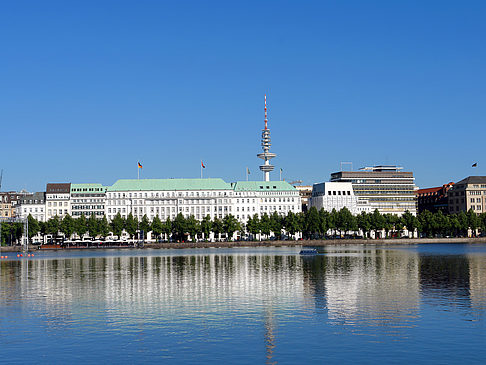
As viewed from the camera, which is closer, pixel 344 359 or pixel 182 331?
pixel 344 359

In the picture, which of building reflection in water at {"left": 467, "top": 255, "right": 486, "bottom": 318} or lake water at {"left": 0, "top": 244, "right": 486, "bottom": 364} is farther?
building reflection in water at {"left": 467, "top": 255, "right": 486, "bottom": 318}

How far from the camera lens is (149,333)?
42.4 metres

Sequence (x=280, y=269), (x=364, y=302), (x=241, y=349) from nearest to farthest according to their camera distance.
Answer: (x=241, y=349) → (x=364, y=302) → (x=280, y=269)

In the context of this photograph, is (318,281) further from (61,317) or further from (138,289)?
(61,317)

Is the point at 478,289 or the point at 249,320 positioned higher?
the point at 478,289

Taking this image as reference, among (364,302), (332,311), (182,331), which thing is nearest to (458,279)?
(364,302)

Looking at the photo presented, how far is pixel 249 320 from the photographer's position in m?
46.7

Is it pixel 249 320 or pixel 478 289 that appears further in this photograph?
pixel 478 289

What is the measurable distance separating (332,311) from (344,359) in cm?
1481

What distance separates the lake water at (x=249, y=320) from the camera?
120 feet

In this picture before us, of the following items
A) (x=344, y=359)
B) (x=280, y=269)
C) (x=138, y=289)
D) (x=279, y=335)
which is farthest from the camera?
(x=280, y=269)

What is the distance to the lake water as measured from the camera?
1443 inches

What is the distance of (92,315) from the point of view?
5031cm

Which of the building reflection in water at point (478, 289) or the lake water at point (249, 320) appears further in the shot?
the building reflection in water at point (478, 289)
